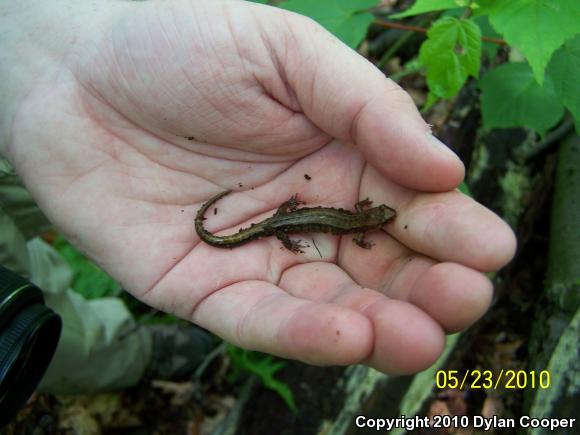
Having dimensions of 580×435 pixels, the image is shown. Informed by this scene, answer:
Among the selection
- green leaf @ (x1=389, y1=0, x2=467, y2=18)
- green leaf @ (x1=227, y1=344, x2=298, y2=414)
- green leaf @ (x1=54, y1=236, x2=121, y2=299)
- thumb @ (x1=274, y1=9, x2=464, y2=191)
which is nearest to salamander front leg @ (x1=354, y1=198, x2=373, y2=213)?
thumb @ (x1=274, y1=9, x2=464, y2=191)

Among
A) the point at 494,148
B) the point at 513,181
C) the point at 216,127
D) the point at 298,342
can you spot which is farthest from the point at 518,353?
the point at 216,127

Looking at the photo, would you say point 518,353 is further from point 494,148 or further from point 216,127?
point 216,127

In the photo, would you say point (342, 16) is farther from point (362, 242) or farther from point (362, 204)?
point (362, 242)

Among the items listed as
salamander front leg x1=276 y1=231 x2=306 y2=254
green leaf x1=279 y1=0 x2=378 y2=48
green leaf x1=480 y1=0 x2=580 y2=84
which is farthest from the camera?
salamander front leg x1=276 y1=231 x2=306 y2=254

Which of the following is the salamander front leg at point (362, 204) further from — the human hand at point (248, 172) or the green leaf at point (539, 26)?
the green leaf at point (539, 26)

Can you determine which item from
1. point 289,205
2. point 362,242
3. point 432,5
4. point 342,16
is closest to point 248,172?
point 289,205

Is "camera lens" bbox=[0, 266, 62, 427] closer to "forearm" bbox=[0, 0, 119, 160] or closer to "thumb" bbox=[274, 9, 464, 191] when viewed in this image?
"forearm" bbox=[0, 0, 119, 160]
